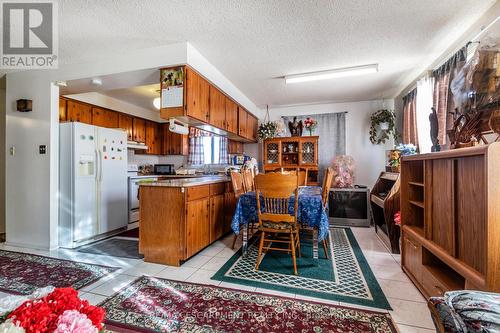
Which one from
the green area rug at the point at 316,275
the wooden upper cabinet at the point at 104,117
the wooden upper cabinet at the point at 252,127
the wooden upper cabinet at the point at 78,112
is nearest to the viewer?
the green area rug at the point at 316,275

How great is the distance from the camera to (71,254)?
291 cm

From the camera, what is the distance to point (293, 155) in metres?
5.04

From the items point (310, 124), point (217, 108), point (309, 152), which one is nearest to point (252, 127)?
point (310, 124)

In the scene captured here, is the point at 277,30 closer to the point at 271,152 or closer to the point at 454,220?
the point at 454,220

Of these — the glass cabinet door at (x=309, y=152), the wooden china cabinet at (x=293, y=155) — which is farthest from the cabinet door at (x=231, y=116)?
the glass cabinet door at (x=309, y=152)

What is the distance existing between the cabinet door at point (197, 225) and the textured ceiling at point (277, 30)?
5.92 feet

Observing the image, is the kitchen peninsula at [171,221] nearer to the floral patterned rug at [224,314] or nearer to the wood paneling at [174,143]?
the floral patterned rug at [224,314]

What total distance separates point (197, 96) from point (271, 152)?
97.8 inches

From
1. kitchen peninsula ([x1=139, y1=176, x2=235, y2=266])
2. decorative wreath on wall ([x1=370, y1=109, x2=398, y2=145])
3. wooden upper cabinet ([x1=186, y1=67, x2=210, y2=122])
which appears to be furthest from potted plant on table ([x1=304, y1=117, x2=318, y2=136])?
kitchen peninsula ([x1=139, y1=176, x2=235, y2=266])

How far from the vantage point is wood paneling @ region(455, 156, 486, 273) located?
1279 mm

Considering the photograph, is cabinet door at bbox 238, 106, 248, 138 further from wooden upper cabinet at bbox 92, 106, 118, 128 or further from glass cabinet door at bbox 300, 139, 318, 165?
wooden upper cabinet at bbox 92, 106, 118, 128

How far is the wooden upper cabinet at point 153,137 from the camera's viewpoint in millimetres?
5445

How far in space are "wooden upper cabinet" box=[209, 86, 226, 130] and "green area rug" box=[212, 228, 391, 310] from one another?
1839mm

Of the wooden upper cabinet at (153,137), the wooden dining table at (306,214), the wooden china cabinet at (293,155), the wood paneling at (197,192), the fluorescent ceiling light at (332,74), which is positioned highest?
the fluorescent ceiling light at (332,74)
